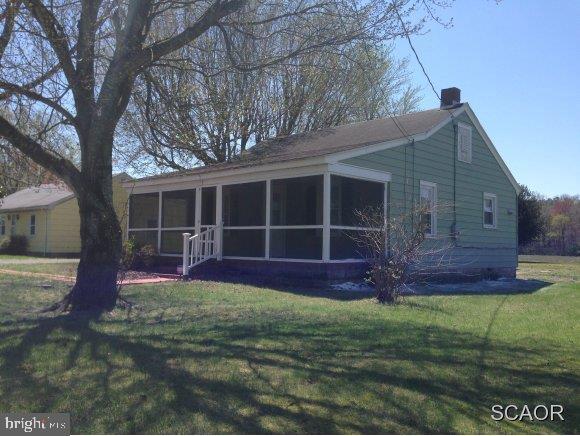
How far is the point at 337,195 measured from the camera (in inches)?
661

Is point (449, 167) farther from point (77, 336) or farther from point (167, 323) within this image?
point (77, 336)

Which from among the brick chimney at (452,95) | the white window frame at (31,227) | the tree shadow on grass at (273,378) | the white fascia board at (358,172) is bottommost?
the tree shadow on grass at (273,378)

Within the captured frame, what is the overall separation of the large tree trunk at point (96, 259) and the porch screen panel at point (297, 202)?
7563 millimetres

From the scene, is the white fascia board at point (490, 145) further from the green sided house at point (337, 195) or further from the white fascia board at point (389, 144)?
the white fascia board at point (389, 144)

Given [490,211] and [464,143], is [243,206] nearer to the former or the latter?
[464,143]

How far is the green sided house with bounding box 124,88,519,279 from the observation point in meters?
15.1

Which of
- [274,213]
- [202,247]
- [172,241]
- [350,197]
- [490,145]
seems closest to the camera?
[350,197]

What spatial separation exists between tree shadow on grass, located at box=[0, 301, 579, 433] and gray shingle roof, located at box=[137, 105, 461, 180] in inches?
325

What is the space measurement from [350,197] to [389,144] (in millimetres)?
1871

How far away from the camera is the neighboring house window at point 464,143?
750 inches

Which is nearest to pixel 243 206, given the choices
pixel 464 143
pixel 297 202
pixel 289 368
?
pixel 297 202

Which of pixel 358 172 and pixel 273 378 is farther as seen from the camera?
pixel 358 172

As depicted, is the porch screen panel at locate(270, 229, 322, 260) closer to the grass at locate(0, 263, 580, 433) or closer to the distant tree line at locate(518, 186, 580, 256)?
the grass at locate(0, 263, 580, 433)

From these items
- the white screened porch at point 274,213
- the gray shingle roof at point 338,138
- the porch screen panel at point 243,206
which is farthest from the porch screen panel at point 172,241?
the porch screen panel at point 243,206
